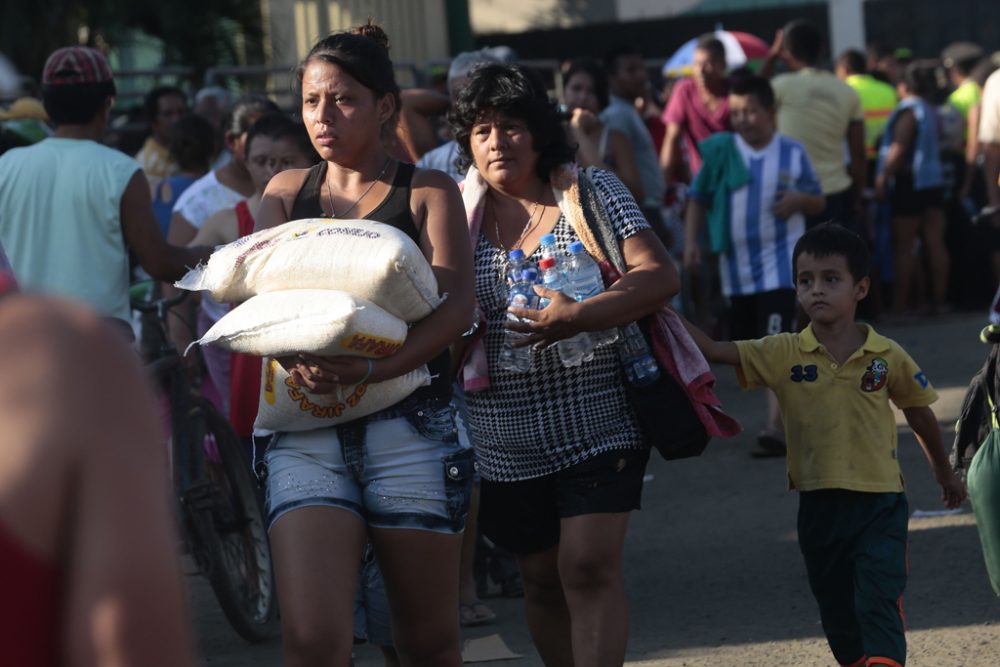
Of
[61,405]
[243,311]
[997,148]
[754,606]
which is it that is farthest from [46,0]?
[61,405]

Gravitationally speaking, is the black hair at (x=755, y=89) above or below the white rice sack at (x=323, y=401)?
above

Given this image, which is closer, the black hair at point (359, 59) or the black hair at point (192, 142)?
the black hair at point (359, 59)

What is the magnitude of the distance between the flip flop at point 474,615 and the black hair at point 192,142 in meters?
3.33

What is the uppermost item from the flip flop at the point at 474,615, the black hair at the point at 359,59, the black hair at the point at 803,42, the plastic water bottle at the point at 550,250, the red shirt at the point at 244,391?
the black hair at the point at 803,42

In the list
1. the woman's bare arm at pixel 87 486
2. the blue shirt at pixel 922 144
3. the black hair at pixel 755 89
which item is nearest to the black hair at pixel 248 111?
the black hair at pixel 755 89

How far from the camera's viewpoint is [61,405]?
4.77 feet

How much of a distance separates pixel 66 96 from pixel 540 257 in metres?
2.05

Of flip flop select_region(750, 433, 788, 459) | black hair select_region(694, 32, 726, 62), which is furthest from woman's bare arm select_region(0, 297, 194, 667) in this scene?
black hair select_region(694, 32, 726, 62)

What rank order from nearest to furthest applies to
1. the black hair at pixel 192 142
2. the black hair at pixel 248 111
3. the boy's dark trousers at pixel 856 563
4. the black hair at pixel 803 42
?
the boy's dark trousers at pixel 856 563, the black hair at pixel 248 111, the black hair at pixel 192 142, the black hair at pixel 803 42

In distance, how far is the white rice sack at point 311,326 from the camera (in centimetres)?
388

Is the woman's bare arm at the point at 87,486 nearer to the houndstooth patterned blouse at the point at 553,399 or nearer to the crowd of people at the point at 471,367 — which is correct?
the crowd of people at the point at 471,367

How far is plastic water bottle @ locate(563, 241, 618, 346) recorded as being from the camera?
4695 millimetres

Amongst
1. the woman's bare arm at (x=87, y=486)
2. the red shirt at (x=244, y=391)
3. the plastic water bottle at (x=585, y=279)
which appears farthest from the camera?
the red shirt at (x=244, y=391)

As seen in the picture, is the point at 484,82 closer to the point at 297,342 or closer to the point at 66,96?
the point at 297,342
